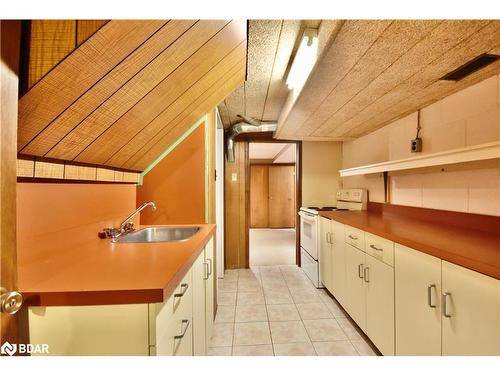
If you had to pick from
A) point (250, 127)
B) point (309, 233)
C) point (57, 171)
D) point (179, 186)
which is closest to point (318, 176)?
point (309, 233)

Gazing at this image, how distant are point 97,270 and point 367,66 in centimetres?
185

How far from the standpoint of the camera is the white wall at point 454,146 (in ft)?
4.95

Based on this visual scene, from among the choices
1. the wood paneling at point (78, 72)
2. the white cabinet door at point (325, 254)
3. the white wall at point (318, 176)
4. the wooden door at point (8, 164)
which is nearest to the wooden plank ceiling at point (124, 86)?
the wood paneling at point (78, 72)

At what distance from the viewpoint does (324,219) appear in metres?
2.71

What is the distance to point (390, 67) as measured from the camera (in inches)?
56.3

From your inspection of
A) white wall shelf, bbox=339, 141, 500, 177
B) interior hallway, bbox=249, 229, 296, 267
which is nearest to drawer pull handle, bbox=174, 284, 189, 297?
white wall shelf, bbox=339, 141, 500, 177

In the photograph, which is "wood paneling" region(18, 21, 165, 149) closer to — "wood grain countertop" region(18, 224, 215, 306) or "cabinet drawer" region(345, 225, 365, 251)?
"wood grain countertop" region(18, 224, 215, 306)

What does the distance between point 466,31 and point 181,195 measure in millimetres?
2090

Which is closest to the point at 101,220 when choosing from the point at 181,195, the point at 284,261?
the point at 181,195

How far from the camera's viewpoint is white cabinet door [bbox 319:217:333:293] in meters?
2.54

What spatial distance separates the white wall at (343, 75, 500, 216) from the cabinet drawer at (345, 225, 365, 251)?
71 centimetres
